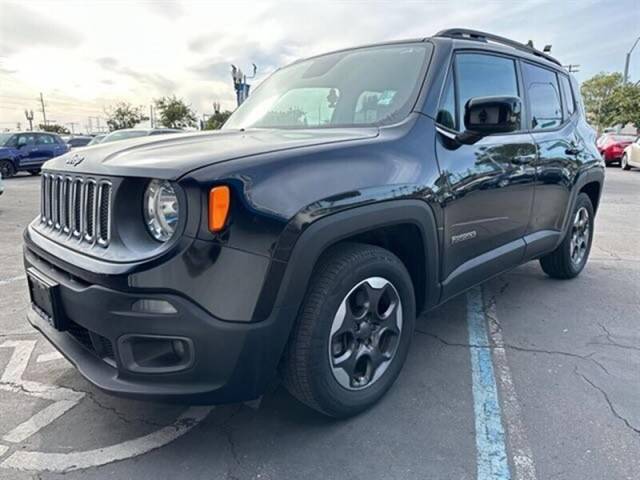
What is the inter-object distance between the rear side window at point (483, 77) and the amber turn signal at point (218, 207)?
1.70 m

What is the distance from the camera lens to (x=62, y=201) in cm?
232

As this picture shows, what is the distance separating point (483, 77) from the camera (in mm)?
3197

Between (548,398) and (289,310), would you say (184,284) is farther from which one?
(548,398)

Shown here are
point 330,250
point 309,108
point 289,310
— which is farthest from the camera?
point 309,108

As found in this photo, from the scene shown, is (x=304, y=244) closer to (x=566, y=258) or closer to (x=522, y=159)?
(x=522, y=159)

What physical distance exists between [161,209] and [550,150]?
3097 mm

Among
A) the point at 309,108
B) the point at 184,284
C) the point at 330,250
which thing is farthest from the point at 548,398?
the point at 309,108

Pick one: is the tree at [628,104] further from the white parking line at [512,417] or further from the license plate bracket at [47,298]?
the license plate bracket at [47,298]

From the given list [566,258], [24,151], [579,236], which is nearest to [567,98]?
[579,236]

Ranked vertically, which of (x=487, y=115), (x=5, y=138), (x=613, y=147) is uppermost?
(x=613, y=147)

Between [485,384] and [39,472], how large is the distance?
7.37ft

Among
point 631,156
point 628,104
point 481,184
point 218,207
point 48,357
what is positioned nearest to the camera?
point 218,207

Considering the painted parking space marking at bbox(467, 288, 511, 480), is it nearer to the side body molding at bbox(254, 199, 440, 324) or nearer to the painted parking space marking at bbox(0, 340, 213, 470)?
the side body molding at bbox(254, 199, 440, 324)

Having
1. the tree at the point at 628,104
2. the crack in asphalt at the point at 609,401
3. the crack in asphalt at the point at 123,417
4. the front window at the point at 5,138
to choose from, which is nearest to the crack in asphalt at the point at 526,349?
the crack in asphalt at the point at 609,401
